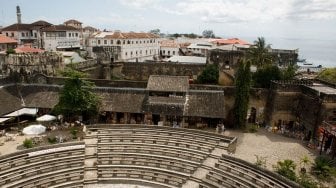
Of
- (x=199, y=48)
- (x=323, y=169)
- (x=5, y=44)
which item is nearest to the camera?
(x=323, y=169)

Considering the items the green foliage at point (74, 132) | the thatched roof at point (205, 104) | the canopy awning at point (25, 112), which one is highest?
the thatched roof at point (205, 104)

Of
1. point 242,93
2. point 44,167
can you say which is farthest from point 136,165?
point 242,93

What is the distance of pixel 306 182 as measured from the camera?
19938 millimetres

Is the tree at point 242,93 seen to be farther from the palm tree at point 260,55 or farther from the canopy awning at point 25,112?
the canopy awning at point 25,112

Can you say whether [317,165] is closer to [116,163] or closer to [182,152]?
[182,152]

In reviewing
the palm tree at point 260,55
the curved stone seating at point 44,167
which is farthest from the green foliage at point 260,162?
the palm tree at point 260,55

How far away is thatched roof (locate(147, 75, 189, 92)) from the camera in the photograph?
31.5 metres

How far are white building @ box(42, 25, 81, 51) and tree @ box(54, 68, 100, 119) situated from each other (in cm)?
4906

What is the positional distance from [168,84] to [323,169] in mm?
16339

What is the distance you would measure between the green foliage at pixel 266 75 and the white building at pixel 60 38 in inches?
2017

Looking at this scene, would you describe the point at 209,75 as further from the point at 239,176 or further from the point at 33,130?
the point at 33,130

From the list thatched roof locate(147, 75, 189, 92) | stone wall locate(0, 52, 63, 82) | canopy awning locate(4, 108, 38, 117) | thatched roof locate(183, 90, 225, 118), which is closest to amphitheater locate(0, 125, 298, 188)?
thatched roof locate(183, 90, 225, 118)

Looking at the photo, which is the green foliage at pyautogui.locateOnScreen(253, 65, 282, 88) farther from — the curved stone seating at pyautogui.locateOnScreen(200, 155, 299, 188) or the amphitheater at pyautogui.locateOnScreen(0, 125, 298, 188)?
the curved stone seating at pyautogui.locateOnScreen(200, 155, 299, 188)

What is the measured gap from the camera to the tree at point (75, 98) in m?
28.7
